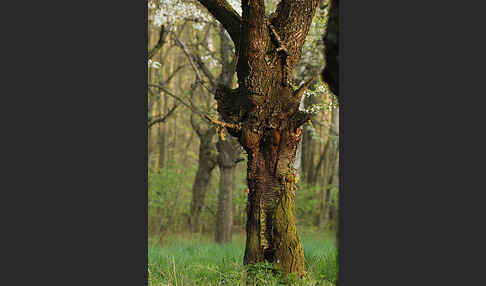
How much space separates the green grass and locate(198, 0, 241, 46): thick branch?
7.20ft

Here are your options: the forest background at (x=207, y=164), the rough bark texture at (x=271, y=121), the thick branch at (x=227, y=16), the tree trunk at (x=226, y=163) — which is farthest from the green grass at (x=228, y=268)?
the tree trunk at (x=226, y=163)

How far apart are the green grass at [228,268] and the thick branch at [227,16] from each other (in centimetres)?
219

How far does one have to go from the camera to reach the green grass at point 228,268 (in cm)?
377

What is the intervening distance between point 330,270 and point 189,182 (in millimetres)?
7444

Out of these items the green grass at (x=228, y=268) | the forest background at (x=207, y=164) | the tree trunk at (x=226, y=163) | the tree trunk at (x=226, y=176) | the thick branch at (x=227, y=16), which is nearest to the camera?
the green grass at (x=228, y=268)

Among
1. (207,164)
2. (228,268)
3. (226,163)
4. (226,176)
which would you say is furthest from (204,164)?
(228,268)

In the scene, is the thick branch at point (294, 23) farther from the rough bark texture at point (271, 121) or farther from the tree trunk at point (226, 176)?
the tree trunk at point (226, 176)

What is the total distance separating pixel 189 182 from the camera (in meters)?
10.8

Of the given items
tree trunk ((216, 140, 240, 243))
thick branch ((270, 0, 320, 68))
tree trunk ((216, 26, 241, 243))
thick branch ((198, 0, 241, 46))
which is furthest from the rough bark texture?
tree trunk ((216, 140, 240, 243))

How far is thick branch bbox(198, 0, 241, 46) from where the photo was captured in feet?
14.9

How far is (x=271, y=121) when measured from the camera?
4.34 meters

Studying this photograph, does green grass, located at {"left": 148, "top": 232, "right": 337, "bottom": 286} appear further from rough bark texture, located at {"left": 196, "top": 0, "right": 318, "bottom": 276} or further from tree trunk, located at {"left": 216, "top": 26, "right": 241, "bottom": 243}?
tree trunk, located at {"left": 216, "top": 26, "right": 241, "bottom": 243}

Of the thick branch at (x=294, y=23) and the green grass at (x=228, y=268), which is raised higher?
the thick branch at (x=294, y=23)

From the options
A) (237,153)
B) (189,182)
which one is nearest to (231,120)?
(237,153)
